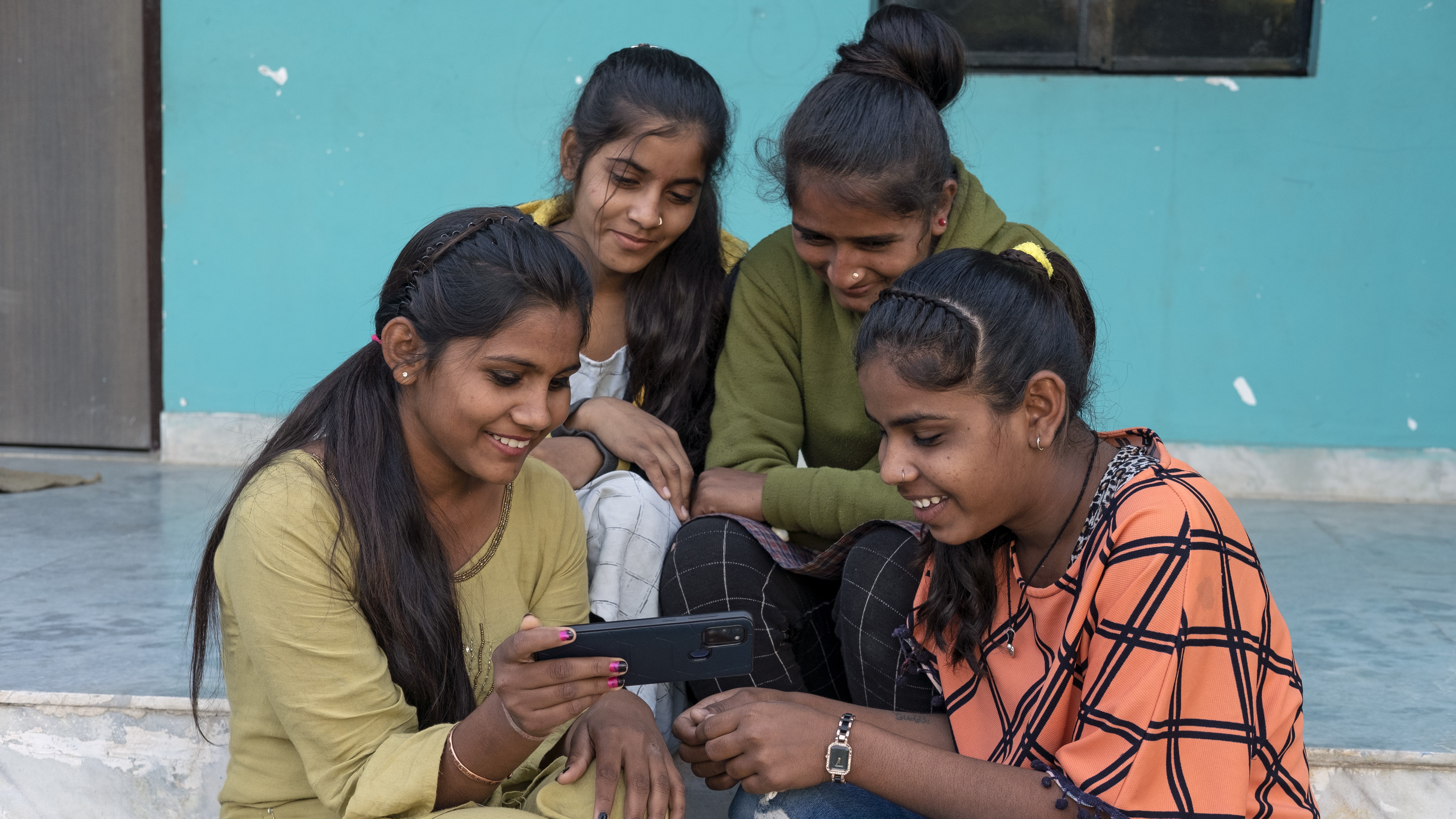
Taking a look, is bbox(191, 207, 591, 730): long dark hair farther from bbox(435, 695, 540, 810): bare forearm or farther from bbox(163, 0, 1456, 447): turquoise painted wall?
bbox(163, 0, 1456, 447): turquoise painted wall

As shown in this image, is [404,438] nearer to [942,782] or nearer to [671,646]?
[671,646]

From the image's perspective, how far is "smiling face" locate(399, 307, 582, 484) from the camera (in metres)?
1.71

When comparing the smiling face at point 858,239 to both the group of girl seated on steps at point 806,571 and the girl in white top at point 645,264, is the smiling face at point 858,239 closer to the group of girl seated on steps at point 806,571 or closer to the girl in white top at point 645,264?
the group of girl seated on steps at point 806,571

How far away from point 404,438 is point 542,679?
1.69 ft

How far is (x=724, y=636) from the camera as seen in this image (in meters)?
1.61

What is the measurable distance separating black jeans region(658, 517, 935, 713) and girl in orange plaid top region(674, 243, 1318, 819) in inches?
Answer: 3.0

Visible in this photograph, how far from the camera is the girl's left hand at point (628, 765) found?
1657 mm

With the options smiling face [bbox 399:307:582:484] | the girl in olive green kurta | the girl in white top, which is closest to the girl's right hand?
the girl in olive green kurta

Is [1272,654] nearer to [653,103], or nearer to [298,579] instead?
[298,579]

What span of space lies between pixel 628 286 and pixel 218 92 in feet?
8.94

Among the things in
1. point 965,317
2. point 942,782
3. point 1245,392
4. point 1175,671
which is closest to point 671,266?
point 965,317

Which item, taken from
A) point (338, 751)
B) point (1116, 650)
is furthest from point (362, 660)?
point (1116, 650)

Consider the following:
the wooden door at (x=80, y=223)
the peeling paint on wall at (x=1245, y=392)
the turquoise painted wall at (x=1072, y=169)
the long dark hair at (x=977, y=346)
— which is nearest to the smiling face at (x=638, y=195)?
the long dark hair at (x=977, y=346)

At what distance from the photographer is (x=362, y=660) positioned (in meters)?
1.64
